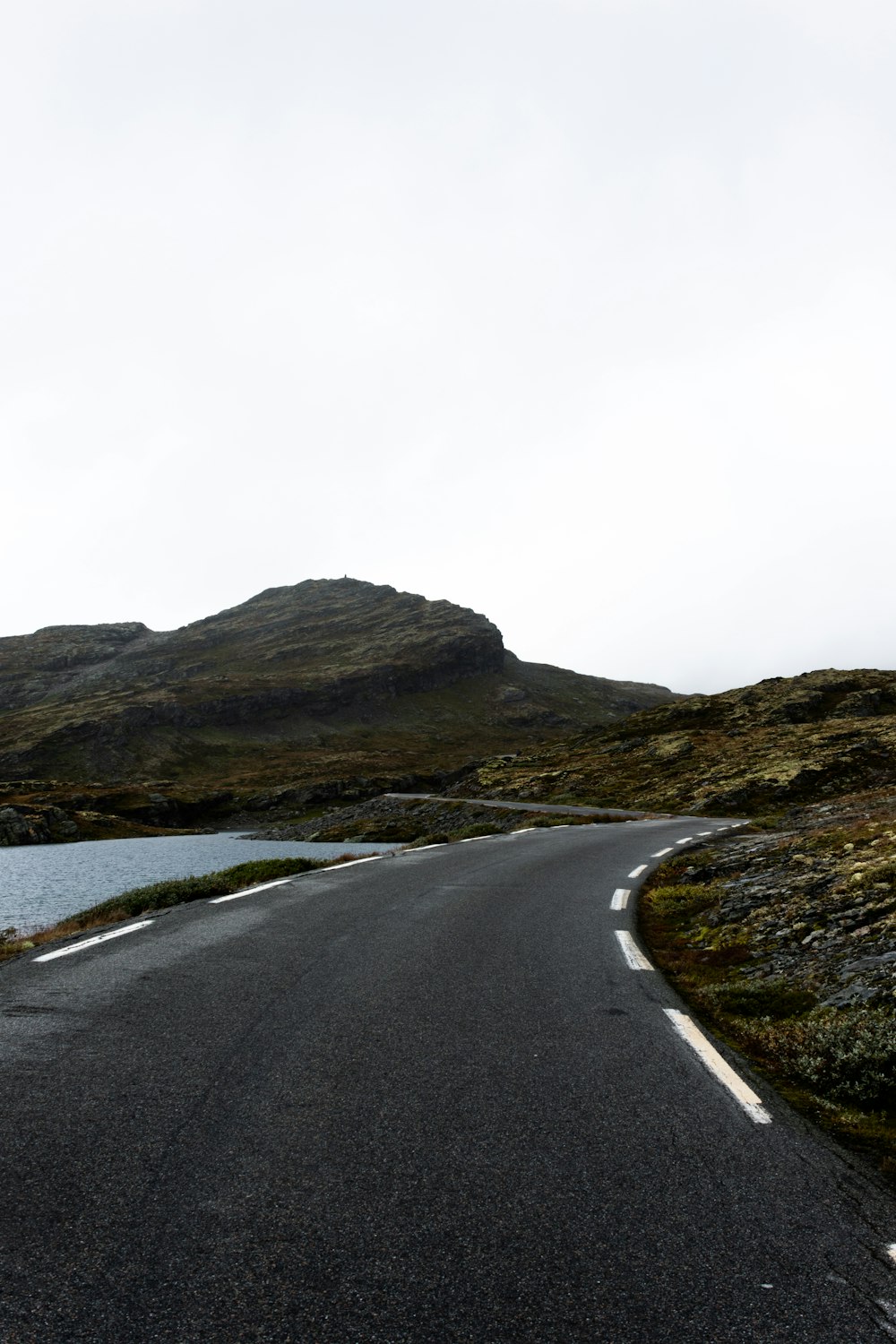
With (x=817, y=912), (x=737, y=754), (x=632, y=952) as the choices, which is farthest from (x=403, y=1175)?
(x=737, y=754)

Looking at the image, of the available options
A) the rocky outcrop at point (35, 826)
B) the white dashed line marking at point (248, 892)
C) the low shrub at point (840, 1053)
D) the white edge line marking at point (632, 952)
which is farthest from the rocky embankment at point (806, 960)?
the rocky outcrop at point (35, 826)

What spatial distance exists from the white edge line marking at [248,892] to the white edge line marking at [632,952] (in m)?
7.66

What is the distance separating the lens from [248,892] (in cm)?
1520

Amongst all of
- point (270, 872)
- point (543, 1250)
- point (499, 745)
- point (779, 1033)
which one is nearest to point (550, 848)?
point (270, 872)

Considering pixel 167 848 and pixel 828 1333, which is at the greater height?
pixel 828 1333

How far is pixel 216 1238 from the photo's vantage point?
3525 millimetres

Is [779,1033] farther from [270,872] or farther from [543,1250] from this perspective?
[270,872]

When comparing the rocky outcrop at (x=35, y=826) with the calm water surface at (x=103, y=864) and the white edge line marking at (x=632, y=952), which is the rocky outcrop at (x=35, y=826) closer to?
the calm water surface at (x=103, y=864)

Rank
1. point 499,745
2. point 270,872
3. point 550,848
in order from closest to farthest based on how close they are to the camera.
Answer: point 270,872 < point 550,848 < point 499,745

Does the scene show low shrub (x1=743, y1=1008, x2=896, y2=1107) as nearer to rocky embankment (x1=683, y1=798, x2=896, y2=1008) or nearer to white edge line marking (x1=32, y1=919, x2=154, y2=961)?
rocky embankment (x1=683, y1=798, x2=896, y2=1008)

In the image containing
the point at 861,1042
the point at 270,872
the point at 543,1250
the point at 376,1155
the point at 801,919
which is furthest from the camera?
the point at 270,872

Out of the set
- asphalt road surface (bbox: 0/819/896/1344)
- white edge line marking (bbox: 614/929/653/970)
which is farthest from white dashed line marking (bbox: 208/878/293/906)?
white edge line marking (bbox: 614/929/653/970)

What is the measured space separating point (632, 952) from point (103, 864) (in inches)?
1910

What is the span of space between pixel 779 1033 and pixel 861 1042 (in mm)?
894
